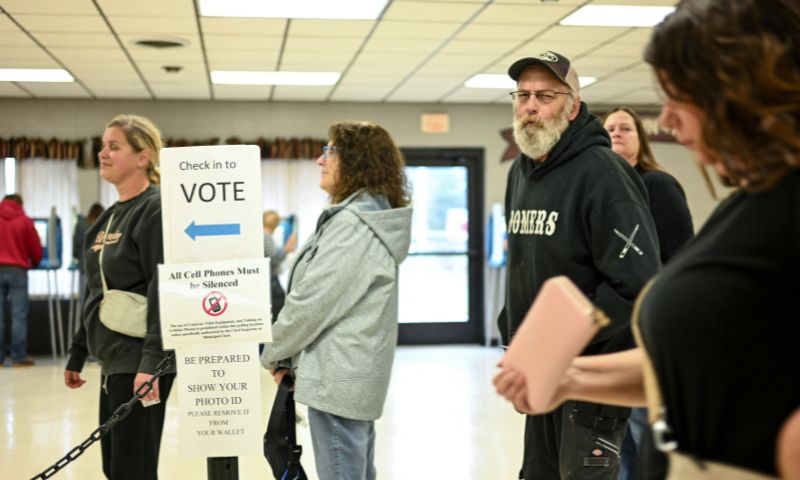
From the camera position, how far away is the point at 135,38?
7.25 metres

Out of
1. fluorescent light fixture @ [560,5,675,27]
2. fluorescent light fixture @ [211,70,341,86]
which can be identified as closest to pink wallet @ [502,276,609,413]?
fluorescent light fixture @ [560,5,675,27]

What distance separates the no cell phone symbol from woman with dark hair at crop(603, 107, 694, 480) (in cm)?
169

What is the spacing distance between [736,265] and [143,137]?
2715mm

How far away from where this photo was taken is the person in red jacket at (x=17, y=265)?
9.57 meters

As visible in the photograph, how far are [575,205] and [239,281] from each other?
3.26 ft

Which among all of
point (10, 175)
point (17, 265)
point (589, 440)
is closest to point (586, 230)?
point (589, 440)

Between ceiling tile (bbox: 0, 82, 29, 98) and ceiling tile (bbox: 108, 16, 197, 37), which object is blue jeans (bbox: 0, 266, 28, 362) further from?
ceiling tile (bbox: 108, 16, 197, 37)

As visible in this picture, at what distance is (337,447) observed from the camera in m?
2.85

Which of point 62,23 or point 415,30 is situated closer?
point 62,23

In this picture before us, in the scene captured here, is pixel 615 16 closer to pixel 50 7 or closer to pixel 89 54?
pixel 50 7

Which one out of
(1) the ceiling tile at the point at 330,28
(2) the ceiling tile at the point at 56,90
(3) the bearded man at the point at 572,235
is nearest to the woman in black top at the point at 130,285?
(3) the bearded man at the point at 572,235

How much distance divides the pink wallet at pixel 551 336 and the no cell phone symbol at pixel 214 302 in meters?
1.37

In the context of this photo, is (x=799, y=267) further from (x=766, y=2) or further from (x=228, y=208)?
(x=228, y=208)

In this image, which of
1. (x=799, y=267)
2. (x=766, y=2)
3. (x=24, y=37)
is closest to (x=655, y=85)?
(x=766, y=2)
